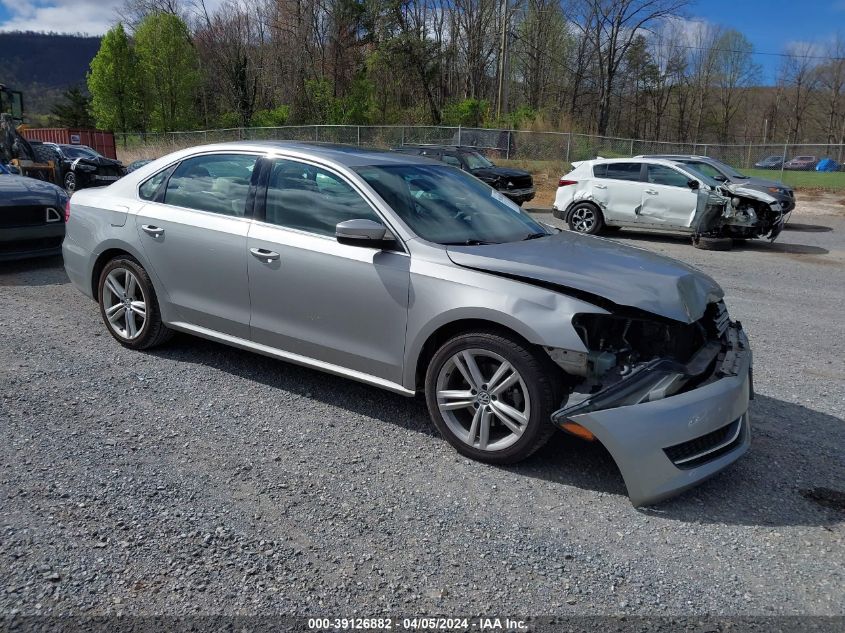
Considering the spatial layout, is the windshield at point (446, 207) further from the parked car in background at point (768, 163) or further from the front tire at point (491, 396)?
the parked car in background at point (768, 163)

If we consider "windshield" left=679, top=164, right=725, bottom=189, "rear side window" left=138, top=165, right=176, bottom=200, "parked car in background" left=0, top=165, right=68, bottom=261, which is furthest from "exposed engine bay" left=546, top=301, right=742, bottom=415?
"windshield" left=679, top=164, right=725, bottom=189

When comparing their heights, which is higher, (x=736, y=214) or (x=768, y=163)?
(x=768, y=163)

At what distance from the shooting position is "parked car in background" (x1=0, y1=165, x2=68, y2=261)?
812 cm

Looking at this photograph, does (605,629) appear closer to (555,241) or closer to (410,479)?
(410,479)

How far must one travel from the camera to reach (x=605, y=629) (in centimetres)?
249

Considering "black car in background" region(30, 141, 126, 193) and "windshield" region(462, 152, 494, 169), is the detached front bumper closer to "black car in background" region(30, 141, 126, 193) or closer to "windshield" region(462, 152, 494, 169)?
"windshield" region(462, 152, 494, 169)

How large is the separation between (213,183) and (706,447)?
11.8ft

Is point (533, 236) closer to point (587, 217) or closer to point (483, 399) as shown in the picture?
point (483, 399)

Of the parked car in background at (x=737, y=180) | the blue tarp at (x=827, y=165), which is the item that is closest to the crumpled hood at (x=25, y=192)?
the parked car in background at (x=737, y=180)

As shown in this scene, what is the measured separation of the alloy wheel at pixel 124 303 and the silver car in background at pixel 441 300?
0.07 ft

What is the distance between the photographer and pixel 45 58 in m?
166

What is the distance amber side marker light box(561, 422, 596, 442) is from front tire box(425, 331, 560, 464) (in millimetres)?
128

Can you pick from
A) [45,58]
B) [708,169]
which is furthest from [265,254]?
[45,58]

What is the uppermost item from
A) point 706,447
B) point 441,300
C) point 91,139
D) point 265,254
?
point 91,139
